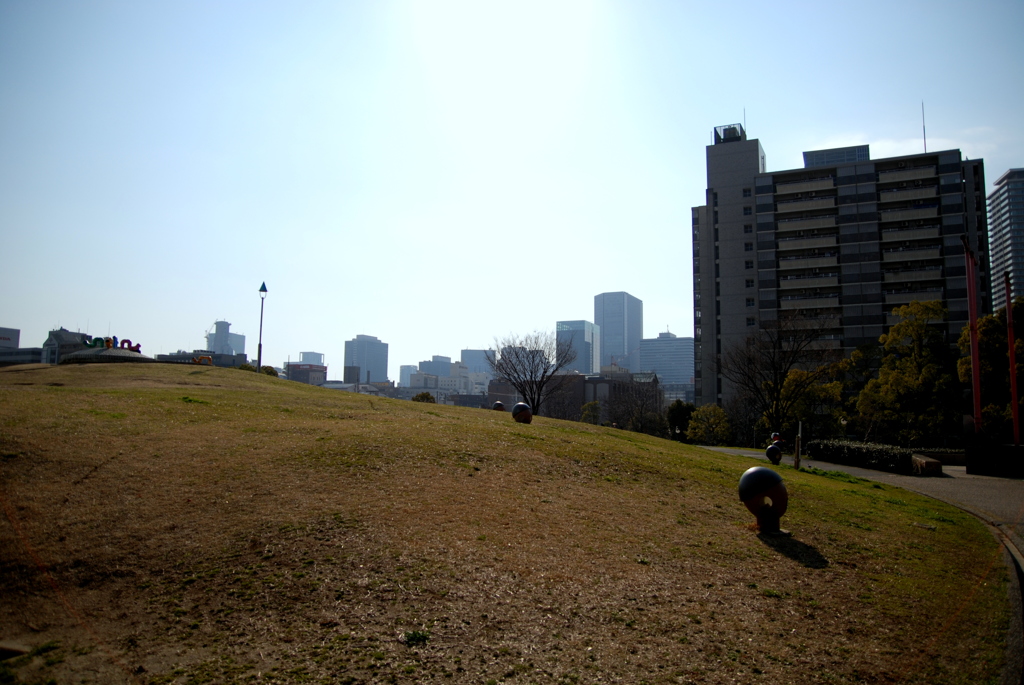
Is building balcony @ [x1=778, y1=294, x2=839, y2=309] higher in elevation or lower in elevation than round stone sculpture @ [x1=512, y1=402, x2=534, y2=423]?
higher

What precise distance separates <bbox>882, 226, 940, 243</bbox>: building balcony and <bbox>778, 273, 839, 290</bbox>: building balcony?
6789 mm

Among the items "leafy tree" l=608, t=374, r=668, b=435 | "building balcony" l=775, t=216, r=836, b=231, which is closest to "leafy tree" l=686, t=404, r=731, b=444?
"leafy tree" l=608, t=374, r=668, b=435

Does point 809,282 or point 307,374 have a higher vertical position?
point 809,282

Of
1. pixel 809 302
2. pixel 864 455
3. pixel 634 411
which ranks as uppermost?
pixel 809 302

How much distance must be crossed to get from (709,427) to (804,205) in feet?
121

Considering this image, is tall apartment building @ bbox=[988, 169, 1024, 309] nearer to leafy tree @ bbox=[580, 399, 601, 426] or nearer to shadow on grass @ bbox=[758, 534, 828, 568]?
leafy tree @ bbox=[580, 399, 601, 426]

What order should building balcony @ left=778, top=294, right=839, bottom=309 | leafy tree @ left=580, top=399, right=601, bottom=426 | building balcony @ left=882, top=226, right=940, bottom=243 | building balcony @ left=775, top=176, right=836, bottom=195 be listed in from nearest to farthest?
leafy tree @ left=580, top=399, right=601, bottom=426
building balcony @ left=882, top=226, right=940, bottom=243
building balcony @ left=778, top=294, right=839, bottom=309
building balcony @ left=775, top=176, right=836, bottom=195

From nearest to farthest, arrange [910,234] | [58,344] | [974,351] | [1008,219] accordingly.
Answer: [974,351]
[58,344]
[910,234]
[1008,219]

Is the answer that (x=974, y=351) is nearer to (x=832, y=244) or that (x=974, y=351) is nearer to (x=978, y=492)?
(x=978, y=492)

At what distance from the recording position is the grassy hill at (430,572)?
→ 533 cm

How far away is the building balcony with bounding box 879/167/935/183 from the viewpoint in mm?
70250

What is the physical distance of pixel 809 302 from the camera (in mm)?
72625

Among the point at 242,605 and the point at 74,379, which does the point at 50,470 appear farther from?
the point at 74,379

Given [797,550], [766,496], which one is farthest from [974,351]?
[797,550]
